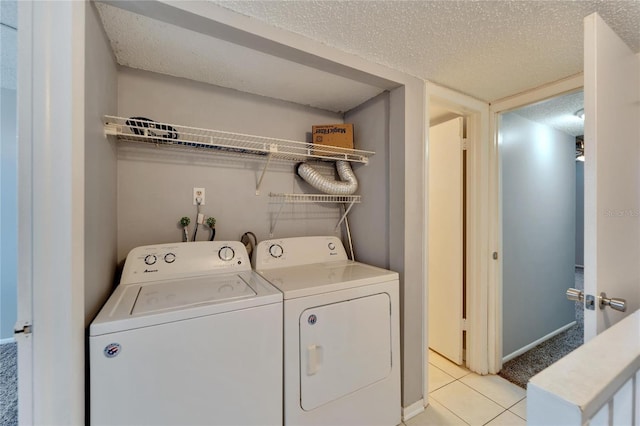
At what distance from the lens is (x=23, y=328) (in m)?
0.79

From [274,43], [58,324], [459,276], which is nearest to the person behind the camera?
[58,324]

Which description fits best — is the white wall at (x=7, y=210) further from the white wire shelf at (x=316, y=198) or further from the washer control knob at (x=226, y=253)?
the white wire shelf at (x=316, y=198)

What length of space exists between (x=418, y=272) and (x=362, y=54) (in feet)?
4.56

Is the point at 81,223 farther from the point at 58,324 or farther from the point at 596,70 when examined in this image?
the point at 596,70

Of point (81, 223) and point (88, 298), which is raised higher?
point (81, 223)

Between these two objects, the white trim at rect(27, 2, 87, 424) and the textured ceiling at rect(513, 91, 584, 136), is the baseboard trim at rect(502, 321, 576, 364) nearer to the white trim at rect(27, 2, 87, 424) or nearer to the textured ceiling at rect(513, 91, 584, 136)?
the textured ceiling at rect(513, 91, 584, 136)

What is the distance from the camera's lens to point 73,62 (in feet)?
2.79

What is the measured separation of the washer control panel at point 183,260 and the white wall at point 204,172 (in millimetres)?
173

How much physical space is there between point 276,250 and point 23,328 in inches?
45.3

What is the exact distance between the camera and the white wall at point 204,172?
152 centimetres

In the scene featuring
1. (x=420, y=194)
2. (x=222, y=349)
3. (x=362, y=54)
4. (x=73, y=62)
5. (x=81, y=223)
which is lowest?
(x=222, y=349)

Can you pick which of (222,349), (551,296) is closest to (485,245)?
(551,296)

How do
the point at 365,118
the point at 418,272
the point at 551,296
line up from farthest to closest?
the point at 551,296 → the point at 365,118 → the point at 418,272

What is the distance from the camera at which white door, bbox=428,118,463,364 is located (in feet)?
7.28
